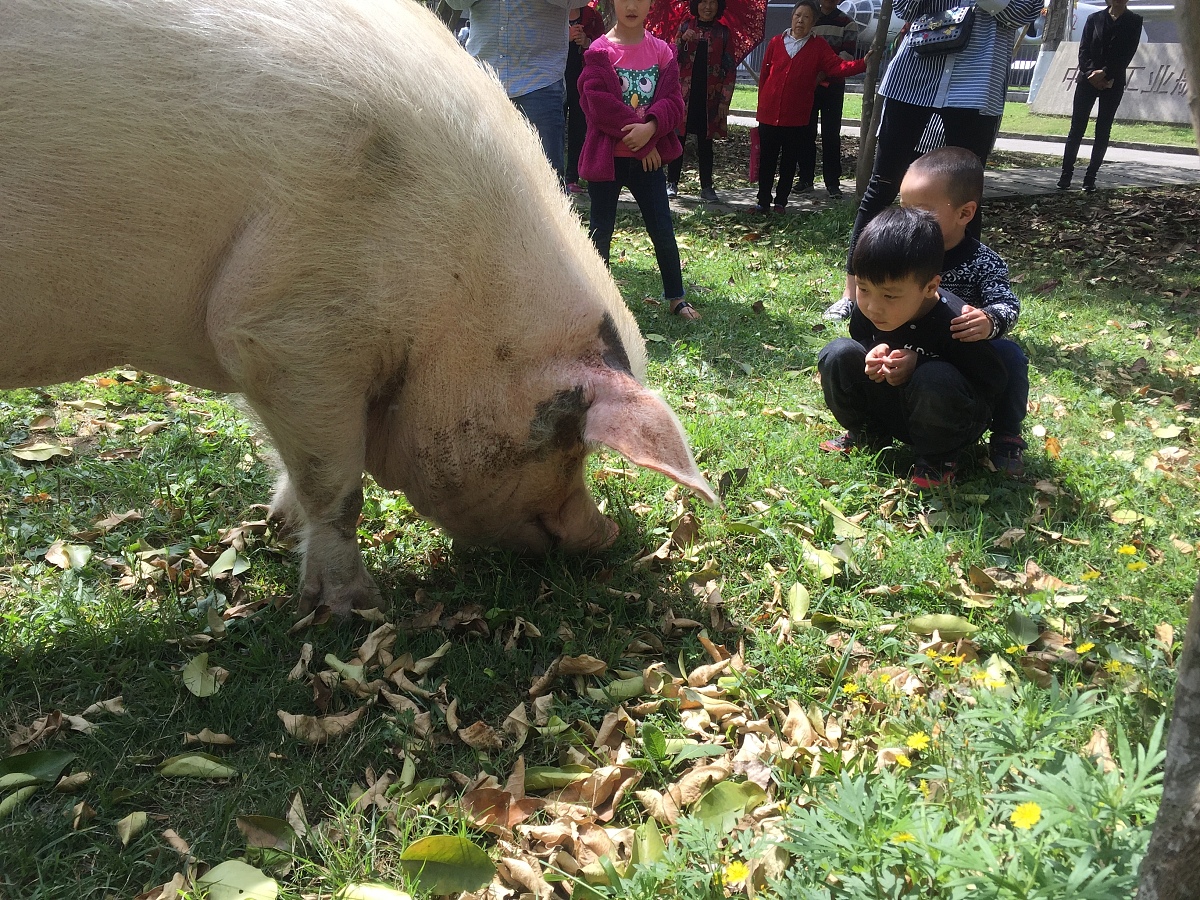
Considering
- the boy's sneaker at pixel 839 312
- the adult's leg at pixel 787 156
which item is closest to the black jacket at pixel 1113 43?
the adult's leg at pixel 787 156

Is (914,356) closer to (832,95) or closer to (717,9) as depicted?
Answer: (832,95)

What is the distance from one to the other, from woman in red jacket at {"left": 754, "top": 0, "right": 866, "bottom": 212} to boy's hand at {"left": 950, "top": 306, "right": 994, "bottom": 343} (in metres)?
6.81

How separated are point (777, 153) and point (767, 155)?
0.50 ft

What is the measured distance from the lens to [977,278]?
3.85 meters

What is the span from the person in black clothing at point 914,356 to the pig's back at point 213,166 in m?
1.51

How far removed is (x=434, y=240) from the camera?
2.71 metres

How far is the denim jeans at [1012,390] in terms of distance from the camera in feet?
12.5

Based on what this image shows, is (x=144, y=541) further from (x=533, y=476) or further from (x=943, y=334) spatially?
(x=943, y=334)

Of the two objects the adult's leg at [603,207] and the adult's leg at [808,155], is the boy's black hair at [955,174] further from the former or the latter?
the adult's leg at [808,155]

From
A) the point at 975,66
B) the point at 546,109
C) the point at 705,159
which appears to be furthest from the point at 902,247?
the point at 705,159

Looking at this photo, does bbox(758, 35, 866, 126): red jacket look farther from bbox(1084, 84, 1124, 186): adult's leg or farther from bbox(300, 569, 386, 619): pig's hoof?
bbox(300, 569, 386, 619): pig's hoof

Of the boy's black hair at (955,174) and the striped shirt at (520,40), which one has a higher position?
the striped shirt at (520,40)

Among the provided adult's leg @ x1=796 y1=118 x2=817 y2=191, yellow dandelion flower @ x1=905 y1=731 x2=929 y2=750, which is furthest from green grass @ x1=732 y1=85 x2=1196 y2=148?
yellow dandelion flower @ x1=905 y1=731 x2=929 y2=750

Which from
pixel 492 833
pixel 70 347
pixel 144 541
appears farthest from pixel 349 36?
pixel 492 833
